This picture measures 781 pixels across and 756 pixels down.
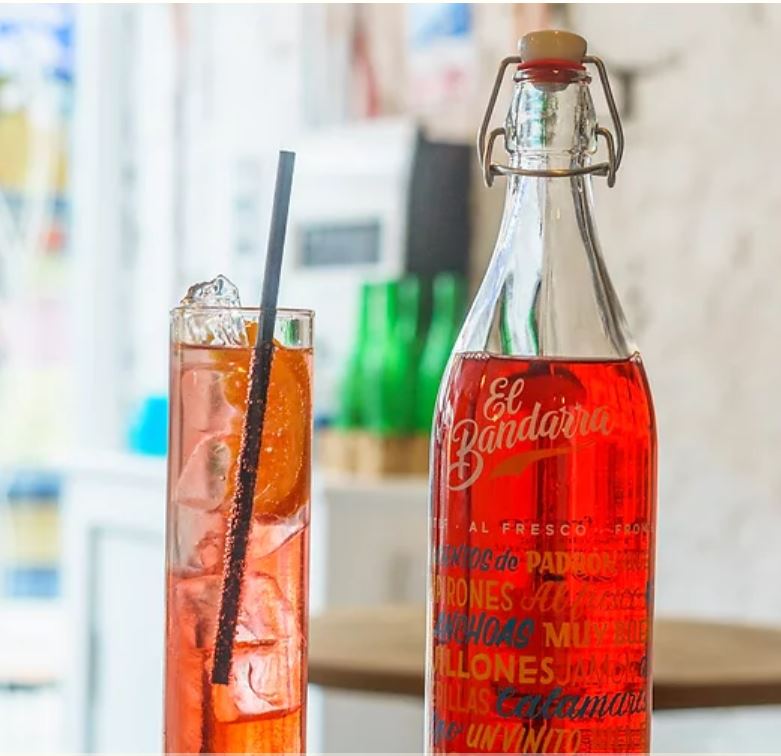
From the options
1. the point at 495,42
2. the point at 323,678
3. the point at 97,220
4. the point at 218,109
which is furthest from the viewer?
the point at 97,220

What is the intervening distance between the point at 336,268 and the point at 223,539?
2.25 metres

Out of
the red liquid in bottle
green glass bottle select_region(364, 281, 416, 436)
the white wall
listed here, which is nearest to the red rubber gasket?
the red liquid in bottle

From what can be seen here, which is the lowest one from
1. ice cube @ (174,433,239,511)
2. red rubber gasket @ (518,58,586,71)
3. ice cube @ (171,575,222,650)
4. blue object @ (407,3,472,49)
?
ice cube @ (171,575,222,650)

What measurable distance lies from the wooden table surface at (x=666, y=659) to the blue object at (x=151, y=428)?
1.53 meters

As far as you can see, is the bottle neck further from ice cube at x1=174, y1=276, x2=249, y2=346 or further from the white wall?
the white wall

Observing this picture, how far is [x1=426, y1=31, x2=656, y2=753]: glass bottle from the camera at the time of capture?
556mm

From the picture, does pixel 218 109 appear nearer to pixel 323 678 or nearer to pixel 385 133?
pixel 385 133

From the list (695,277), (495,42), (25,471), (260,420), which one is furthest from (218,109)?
(260,420)

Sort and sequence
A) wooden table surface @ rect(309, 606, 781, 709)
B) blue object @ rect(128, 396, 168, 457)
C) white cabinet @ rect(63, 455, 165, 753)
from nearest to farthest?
wooden table surface @ rect(309, 606, 781, 709), white cabinet @ rect(63, 455, 165, 753), blue object @ rect(128, 396, 168, 457)

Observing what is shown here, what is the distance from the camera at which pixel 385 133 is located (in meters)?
2.74

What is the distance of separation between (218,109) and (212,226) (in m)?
0.25

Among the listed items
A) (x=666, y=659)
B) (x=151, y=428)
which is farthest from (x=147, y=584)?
(x=666, y=659)

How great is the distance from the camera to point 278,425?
580 millimetres

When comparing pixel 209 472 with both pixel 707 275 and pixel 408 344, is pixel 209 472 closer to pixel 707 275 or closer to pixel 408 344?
pixel 707 275
